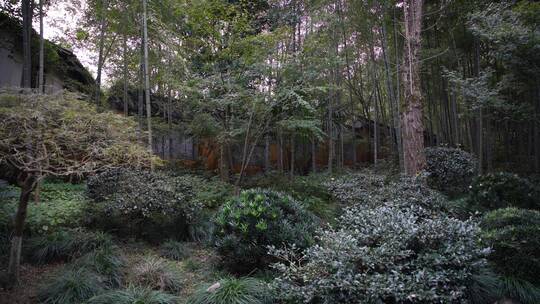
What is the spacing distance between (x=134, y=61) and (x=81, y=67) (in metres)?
2.23

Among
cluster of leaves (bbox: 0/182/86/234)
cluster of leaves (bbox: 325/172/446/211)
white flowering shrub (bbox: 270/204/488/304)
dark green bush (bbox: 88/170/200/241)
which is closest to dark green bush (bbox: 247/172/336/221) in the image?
cluster of leaves (bbox: 325/172/446/211)

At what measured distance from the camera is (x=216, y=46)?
728 cm

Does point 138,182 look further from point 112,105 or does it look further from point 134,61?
point 112,105

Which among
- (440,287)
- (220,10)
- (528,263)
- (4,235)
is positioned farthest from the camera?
(220,10)

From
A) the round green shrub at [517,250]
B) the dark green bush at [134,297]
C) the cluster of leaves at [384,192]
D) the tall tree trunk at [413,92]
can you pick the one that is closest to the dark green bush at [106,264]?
the dark green bush at [134,297]

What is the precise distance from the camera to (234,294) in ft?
9.53

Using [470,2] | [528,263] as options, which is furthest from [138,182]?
[470,2]

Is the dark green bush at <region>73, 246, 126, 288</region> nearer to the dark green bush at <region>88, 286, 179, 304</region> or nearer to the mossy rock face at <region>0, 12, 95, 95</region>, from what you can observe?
the dark green bush at <region>88, 286, 179, 304</region>

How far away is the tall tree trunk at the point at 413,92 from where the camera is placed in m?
5.96

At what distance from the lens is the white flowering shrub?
2.37m

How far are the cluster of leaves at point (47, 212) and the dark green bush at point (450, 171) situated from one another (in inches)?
260

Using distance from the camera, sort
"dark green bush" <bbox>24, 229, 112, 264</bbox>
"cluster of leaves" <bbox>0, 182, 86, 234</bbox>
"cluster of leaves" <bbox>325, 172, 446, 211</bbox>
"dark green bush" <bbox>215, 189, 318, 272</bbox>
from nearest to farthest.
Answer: "dark green bush" <bbox>215, 189, 318, 272</bbox>, "dark green bush" <bbox>24, 229, 112, 264</bbox>, "cluster of leaves" <bbox>0, 182, 86, 234</bbox>, "cluster of leaves" <bbox>325, 172, 446, 211</bbox>

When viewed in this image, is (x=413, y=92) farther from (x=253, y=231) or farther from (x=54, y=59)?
(x=54, y=59)

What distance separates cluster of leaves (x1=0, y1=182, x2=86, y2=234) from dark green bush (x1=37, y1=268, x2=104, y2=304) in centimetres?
131
